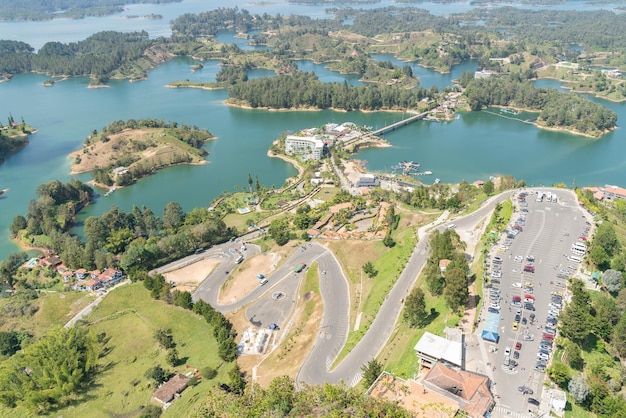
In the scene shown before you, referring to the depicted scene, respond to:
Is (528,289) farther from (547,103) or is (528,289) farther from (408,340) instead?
(547,103)

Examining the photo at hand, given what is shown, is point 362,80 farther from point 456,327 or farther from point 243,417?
point 243,417

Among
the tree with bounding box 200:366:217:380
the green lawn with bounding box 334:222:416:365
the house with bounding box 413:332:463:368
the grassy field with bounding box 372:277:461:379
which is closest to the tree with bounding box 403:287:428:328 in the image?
the grassy field with bounding box 372:277:461:379

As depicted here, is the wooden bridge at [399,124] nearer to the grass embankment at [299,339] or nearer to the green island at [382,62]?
the green island at [382,62]

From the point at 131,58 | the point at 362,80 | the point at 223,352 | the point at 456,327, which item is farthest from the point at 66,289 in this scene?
the point at 131,58

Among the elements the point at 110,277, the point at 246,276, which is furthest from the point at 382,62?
the point at 110,277

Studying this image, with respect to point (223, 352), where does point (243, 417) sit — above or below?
above

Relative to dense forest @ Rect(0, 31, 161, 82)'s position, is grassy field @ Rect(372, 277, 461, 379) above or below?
below

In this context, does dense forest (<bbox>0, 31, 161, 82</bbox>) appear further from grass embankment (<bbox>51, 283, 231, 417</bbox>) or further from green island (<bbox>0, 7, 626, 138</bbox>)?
grass embankment (<bbox>51, 283, 231, 417</bbox>)

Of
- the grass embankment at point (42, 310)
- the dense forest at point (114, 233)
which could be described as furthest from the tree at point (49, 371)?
the dense forest at point (114, 233)
